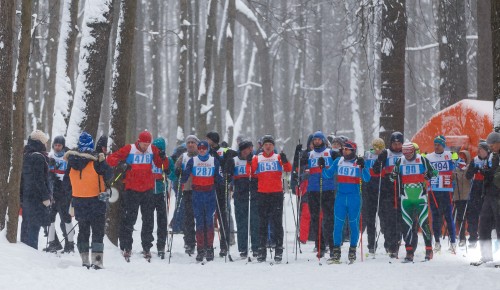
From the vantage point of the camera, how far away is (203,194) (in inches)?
447

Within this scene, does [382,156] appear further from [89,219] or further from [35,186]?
[35,186]

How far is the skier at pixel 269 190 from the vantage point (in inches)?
436

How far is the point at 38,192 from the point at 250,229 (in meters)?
3.46

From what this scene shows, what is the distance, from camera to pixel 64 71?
55.5 feet

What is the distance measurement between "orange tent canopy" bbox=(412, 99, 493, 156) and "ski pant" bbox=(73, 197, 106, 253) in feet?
27.7

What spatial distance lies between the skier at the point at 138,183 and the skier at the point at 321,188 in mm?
2364

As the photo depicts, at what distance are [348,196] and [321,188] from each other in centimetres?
61

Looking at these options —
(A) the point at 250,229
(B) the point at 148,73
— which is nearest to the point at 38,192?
(A) the point at 250,229

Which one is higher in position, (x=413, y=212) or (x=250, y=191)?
(x=250, y=191)

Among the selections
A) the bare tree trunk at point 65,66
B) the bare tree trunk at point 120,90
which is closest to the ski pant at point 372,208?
the bare tree trunk at point 120,90

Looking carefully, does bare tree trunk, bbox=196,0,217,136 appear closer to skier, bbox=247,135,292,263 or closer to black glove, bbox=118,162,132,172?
skier, bbox=247,135,292,263

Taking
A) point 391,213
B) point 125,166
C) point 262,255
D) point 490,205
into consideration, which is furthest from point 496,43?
point 125,166

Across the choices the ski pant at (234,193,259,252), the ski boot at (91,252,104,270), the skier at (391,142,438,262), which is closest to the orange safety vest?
the ski boot at (91,252,104,270)

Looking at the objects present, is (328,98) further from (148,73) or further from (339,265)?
(339,265)
